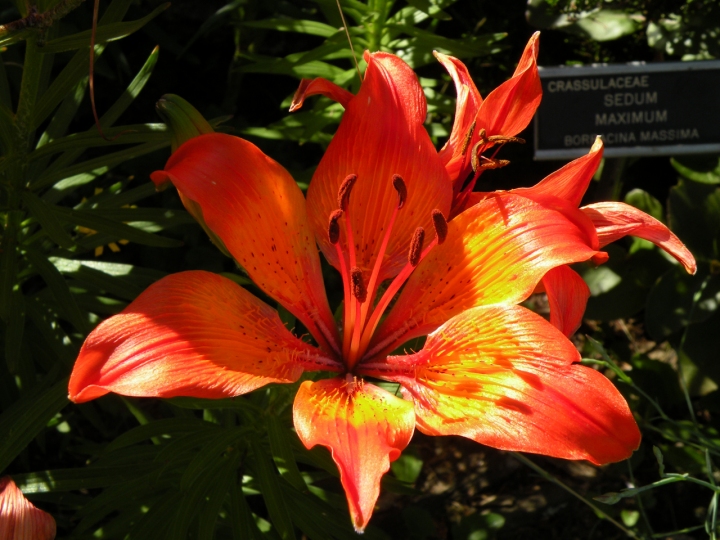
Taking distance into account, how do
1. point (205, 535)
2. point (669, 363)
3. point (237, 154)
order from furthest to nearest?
point (669, 363) → point (205, 535) → point (237, 154)

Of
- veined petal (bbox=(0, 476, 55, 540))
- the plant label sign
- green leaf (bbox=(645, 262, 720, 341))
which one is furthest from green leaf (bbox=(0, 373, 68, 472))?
green leaf (bbox=(645, 262, 720, 341))

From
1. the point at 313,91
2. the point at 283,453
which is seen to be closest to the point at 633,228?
the point at 313,91

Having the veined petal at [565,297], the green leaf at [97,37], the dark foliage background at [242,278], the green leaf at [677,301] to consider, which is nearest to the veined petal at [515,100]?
the veined petal at [565,297]

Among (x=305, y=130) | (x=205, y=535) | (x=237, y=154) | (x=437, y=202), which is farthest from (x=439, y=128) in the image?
(x=205, y=535)

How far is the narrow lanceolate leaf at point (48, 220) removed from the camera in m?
1.11

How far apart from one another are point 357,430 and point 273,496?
35 centimetres

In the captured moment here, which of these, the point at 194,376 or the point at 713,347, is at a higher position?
the point at 194,376

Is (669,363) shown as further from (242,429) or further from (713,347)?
(242,429)

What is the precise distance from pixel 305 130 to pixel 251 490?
0.74m

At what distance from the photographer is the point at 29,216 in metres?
1.34

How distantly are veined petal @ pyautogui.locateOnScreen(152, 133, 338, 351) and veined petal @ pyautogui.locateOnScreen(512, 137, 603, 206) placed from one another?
326mm

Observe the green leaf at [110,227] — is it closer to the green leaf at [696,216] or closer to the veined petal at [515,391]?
the veined petal at [515,391]

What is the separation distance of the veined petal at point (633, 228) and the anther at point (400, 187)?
0.27m

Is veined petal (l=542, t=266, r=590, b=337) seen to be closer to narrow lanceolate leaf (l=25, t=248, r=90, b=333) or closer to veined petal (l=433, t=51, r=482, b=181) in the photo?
veined petal (l=433, t=51, r=482, b=181)
